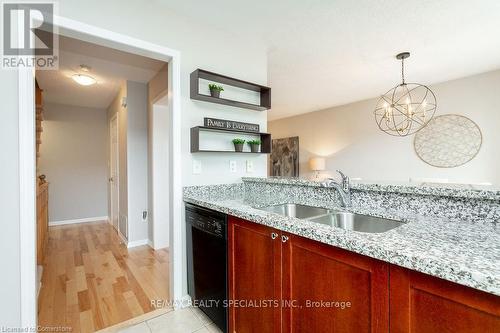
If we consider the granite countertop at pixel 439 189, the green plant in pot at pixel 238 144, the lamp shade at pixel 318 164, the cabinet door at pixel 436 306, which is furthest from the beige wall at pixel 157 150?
the lamp shade at pixel 318 164

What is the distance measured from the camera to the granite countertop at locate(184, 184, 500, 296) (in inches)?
25.4

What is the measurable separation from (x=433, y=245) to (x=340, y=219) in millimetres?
659

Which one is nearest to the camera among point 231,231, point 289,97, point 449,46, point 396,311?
point 396,311

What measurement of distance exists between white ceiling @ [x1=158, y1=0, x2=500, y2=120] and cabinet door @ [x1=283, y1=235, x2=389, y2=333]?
187cm

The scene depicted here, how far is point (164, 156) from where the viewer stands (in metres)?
3.38

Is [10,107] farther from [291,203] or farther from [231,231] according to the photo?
[291,203]

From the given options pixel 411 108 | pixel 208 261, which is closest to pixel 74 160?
pixel 208 261

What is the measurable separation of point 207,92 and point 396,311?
2.00m

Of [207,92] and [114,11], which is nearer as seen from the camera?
[114,11]

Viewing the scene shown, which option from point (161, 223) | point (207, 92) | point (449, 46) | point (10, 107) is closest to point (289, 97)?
point (449, 46)

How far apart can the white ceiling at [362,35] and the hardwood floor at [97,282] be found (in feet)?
8.19

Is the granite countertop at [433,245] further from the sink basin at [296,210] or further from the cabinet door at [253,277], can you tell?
the sink basin at [296,210]

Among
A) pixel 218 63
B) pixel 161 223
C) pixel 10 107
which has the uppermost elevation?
pixel 218 63

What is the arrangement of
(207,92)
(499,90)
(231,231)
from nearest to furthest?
1. (231,231)
2. (207,92)
3. (499,90)
